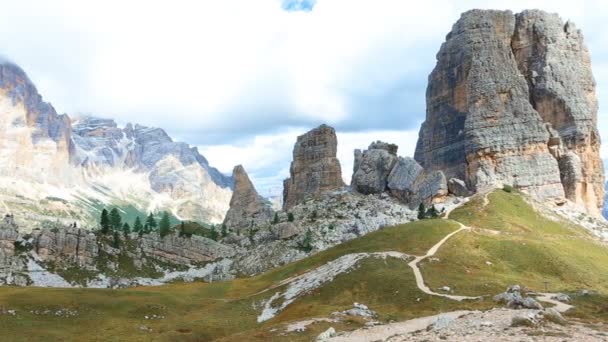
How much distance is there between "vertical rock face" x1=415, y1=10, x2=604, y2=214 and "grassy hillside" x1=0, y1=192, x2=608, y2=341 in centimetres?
5017

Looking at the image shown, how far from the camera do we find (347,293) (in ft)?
289

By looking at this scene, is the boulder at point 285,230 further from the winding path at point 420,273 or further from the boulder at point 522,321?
the boulder at point 522,321

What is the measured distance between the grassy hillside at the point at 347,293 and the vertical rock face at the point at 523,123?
50.2 meters

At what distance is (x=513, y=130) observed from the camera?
184000mm

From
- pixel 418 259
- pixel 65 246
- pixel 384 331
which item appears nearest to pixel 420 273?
pixel 418 259

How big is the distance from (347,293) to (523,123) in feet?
414

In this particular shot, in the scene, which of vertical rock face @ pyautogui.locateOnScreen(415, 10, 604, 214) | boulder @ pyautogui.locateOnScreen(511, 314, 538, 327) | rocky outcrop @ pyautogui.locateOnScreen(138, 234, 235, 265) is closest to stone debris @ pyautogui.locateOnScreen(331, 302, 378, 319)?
boulder @ pyautogui.locateOnScreen(511, 314, 538, 327)

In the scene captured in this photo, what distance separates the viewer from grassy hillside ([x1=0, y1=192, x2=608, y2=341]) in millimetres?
73312

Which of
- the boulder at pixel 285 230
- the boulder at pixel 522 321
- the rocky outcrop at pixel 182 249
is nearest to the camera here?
the boulder at pixel 522 321

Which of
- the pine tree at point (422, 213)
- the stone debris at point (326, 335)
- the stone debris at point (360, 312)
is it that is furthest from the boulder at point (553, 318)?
the pine tree at point (422, 213)

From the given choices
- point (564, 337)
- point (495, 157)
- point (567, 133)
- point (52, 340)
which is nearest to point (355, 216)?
point (495, 157)

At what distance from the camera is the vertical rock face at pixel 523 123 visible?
18175 cm

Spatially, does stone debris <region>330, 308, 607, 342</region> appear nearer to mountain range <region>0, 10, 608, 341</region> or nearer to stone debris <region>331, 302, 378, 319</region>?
mountain range <region>0, 10, 608, 341</region>

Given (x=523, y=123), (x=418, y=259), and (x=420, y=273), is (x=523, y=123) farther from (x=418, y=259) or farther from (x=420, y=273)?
(x=420, y=273)
